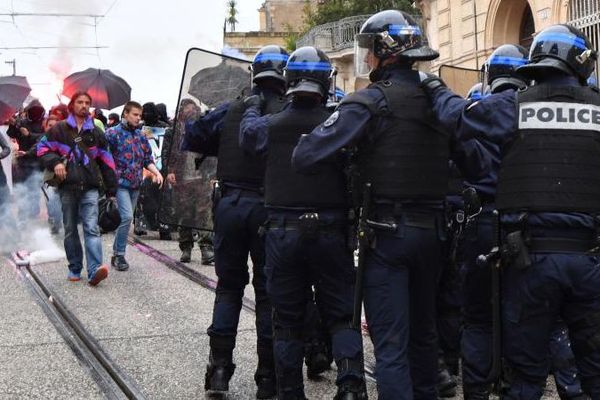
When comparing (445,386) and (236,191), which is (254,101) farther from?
(445,386)

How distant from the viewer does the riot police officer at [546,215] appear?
3.57m

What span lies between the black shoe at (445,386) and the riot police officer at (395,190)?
3.49 feet

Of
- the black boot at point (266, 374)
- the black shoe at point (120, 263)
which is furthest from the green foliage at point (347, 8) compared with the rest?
the black boot at point (266, 374)

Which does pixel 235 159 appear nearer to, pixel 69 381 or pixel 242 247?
pixel 242 247

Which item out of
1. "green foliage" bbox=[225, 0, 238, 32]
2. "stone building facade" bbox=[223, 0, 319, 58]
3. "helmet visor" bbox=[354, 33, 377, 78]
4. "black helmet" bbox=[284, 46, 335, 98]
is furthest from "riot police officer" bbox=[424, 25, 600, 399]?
"green foliage" bbox=[225, 0, 238, 32]

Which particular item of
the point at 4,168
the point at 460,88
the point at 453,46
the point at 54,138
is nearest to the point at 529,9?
the point at 453,46

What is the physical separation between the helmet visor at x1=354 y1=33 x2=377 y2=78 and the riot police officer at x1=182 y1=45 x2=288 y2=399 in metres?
0.81

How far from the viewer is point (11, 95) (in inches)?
510

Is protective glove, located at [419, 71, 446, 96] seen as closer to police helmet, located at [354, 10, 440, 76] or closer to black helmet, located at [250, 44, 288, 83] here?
police helmet, located at [354, 10, 440, 76]

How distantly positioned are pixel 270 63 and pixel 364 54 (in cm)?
99

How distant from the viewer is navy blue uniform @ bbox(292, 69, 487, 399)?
380cm

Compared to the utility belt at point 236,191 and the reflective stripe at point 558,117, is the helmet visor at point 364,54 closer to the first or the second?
the reflective stripe at point 558,117

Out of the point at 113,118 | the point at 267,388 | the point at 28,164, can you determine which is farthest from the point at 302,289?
the point at 113,118

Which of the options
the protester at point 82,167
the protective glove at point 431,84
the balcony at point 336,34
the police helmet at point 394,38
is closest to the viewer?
the protective glove at point 431,84
